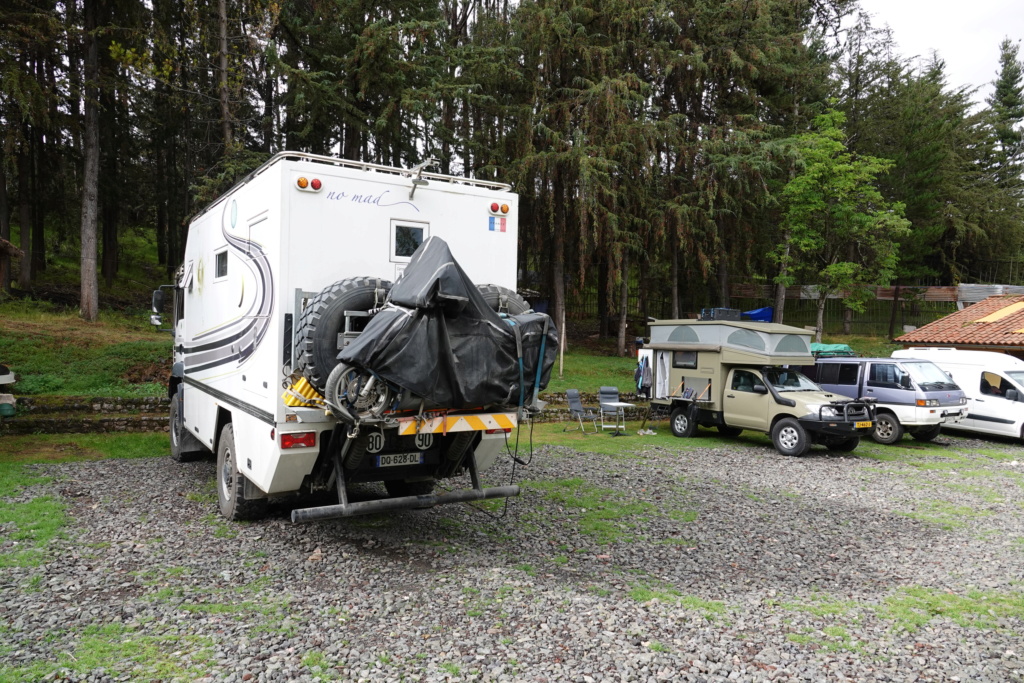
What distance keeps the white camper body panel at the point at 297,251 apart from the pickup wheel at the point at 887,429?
11169mm

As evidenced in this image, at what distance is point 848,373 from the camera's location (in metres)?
14.8

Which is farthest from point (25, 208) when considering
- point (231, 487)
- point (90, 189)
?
point (231, 487)

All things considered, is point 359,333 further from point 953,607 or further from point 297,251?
point 953,607

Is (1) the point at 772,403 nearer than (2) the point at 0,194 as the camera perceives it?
Yes

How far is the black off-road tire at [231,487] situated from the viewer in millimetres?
6449

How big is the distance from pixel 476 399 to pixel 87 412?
35.0 ft

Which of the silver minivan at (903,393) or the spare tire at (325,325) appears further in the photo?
the silver minivan at (903,393)

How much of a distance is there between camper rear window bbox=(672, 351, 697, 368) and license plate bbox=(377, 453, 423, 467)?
9.45 m

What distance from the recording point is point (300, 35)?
790 inches

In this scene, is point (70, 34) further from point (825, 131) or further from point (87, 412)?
point (825, 131)

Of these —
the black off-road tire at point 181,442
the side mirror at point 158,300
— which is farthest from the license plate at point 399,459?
the side mirror at point 158,300

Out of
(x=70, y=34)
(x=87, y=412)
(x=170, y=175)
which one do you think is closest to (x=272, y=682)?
(x=87, y=412)

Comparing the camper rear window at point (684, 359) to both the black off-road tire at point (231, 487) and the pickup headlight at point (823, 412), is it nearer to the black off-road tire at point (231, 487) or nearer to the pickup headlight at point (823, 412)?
the pickup headlight at point (823, 412)

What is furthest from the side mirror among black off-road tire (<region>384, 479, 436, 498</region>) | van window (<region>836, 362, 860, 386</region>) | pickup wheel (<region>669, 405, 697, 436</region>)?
van window (<region>836, 362, 860, 386</region>)
